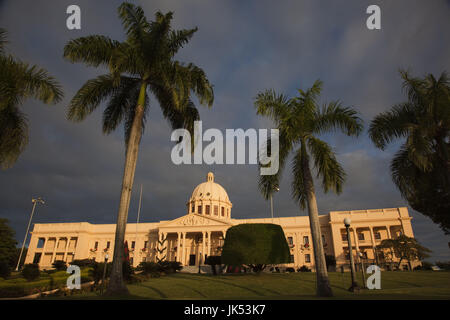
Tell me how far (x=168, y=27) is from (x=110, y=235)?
64.2m

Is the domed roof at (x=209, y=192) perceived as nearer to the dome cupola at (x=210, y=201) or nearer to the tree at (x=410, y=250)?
the dome cupola at (x=210, y=201)

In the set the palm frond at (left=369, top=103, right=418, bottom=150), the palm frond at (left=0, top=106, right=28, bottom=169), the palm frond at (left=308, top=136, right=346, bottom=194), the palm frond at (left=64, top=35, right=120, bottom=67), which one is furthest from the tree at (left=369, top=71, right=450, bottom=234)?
the palm frond at (left=0, top=106, right=28, bottom=169)

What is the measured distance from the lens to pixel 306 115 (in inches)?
497

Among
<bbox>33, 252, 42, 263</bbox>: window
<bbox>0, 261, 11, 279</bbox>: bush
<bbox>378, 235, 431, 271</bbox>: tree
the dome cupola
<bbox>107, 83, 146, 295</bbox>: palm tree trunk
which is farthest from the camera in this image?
<bbox>33, 252, 42, 263</bbox>: window

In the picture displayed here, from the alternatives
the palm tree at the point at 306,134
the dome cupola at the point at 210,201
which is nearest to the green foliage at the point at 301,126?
the palm tree at the point at 306,134

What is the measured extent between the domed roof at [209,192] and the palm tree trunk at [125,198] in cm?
5481

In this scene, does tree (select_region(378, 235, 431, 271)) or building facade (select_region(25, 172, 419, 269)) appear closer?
tree (select_region(378, 235, 431, 271))

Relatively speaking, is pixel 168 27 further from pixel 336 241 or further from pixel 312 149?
pixel 336 241

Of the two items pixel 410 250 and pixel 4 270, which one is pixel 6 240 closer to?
pixel 4 270

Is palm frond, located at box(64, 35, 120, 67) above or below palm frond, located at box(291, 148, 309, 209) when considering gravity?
above

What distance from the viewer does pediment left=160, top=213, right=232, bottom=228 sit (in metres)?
56.6

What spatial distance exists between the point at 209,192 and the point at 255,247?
44.8m

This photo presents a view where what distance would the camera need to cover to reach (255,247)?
24.0m

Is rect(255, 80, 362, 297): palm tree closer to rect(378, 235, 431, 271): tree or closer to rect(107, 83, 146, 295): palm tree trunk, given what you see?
rect(107, 83, 146, 295): palm tree trunk
